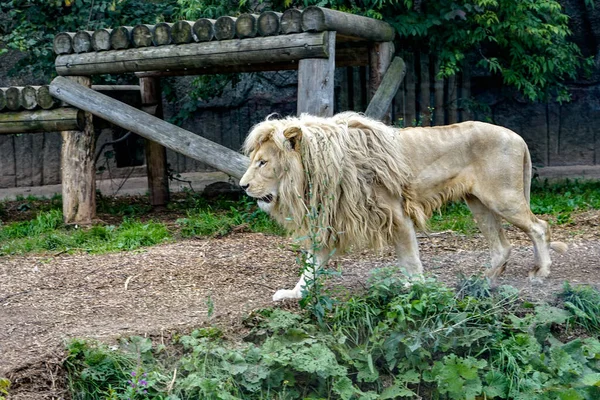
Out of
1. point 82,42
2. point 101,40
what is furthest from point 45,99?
point 101,40

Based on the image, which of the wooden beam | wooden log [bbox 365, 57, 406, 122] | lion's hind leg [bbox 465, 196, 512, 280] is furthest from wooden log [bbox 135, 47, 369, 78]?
lion's hind leg [bbox 465, 196, 512, 280]

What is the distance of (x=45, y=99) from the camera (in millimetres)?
8258

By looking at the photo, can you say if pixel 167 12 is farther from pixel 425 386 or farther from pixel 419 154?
pixel 425 386

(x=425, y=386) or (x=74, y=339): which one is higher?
(x=74, y=339)

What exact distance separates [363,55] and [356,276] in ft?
10.2

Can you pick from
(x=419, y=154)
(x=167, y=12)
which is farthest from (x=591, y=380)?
(x=167, y=12)

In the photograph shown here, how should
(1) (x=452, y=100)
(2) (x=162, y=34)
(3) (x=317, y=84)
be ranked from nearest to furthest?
(3) (x=317, y=84), (2) (x=162, y=34), (1) (x=452, y=100)

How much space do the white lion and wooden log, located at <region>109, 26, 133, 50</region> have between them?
2.93m

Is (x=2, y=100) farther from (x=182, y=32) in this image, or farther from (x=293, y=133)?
(x=293, y=133)

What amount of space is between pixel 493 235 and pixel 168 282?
2.18 metres

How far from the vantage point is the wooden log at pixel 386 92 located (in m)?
7.64

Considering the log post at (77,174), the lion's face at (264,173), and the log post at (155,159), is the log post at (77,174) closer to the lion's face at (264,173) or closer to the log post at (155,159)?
the log post at (155,159)

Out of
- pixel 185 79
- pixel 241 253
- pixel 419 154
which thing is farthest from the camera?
pixel 185 79

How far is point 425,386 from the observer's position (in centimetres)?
466
